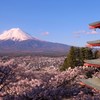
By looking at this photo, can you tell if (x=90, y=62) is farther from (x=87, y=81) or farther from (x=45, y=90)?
(x=45, y=90)

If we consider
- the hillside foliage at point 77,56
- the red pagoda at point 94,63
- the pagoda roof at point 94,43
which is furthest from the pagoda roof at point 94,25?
the hillside foliage at point 77,56

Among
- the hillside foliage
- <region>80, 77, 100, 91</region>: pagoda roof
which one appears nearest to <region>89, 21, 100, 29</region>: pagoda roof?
<region>80, 77, 100, 91</region>: pagoda roof

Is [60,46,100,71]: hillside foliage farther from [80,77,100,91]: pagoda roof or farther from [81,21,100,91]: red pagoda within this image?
[81,21,100,91]: red pagoda

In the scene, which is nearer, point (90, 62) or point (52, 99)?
point (90, 62)

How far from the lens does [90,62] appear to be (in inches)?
936

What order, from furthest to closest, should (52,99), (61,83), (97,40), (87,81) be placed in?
(61,83)
(52,99)
(87,81)
(97,40)

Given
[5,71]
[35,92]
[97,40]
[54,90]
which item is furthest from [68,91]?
[97,40]

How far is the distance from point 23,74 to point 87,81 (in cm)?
3605

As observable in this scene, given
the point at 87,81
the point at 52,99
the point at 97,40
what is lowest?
the point at 52,99

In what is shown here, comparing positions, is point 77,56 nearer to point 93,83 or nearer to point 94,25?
point 93,83

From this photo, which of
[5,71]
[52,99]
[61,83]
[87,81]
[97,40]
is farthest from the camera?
[61,83]

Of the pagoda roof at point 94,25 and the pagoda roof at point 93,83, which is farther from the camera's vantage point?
the pagoda roof at point 93,83

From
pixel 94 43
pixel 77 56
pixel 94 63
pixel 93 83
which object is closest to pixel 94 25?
pixel 94 43

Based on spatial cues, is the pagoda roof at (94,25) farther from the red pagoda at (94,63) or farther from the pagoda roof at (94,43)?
the pagoda roof at (94,43)
